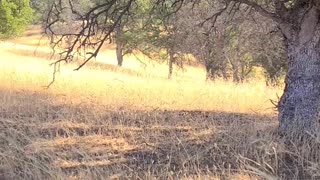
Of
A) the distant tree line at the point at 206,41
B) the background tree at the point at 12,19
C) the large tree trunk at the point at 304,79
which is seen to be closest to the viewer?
the large tree trunk at the point at 304,79

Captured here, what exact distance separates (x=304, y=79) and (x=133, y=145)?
2.07m

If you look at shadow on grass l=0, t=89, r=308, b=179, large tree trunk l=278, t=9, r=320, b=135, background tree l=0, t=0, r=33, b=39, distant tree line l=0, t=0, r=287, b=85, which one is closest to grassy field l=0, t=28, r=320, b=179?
shadow on grass l=0, t=89, r=308, b=179

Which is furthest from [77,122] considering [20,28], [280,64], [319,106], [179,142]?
[20,28]

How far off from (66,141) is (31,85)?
18.1ft

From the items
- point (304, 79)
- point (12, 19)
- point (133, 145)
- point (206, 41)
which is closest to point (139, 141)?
point (133, 145)

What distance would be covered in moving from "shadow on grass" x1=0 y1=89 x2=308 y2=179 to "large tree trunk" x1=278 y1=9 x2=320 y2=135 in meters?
0.30

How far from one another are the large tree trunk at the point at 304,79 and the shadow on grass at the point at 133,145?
30cm

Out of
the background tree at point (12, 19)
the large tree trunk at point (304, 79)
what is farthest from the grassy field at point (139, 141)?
the background tree at point (12, 19)

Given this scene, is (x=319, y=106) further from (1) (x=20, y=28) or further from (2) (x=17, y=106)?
(1) (x=20, y=28)

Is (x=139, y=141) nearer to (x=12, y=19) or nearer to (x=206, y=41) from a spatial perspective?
(x=206, y=41)

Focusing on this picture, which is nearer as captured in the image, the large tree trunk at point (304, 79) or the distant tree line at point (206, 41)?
the large tree trunk at point (304, 79)

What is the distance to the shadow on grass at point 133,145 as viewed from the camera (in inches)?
188

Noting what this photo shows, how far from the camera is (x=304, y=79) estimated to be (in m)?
5.80

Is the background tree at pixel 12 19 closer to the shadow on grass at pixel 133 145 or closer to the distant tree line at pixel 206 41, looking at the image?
the distant tree line at pixel 206 41
